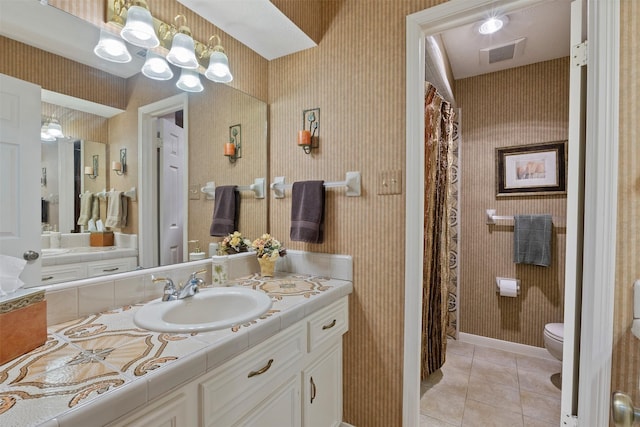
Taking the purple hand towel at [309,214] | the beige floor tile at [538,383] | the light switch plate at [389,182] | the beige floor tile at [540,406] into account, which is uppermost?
the light switch plate at [389,182]

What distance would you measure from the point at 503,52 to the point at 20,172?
3.05 metres

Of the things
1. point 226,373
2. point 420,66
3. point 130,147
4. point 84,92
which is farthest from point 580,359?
point 84,92

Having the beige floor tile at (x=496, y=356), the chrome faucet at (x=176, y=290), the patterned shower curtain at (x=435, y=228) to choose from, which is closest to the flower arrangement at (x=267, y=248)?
the chrome faucet at (x=176, y=290)

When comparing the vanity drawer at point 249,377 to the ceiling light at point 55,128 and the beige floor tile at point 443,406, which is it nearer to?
the ceiling light at point 55,128

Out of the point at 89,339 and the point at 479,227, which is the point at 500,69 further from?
the point at 89,339

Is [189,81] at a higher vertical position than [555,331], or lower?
higher

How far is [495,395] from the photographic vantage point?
192 centimetres

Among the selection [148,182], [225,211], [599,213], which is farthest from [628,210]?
[148,182]

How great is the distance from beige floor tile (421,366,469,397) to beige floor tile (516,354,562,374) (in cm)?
54

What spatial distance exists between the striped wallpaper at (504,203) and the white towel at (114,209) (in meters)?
2.71

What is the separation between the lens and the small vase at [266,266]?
164cm

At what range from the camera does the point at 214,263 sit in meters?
1.47

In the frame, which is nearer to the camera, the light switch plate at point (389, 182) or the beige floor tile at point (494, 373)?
the light switch plate at point (389, 182)

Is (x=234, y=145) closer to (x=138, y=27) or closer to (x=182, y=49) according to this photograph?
(x=182, y=49)
